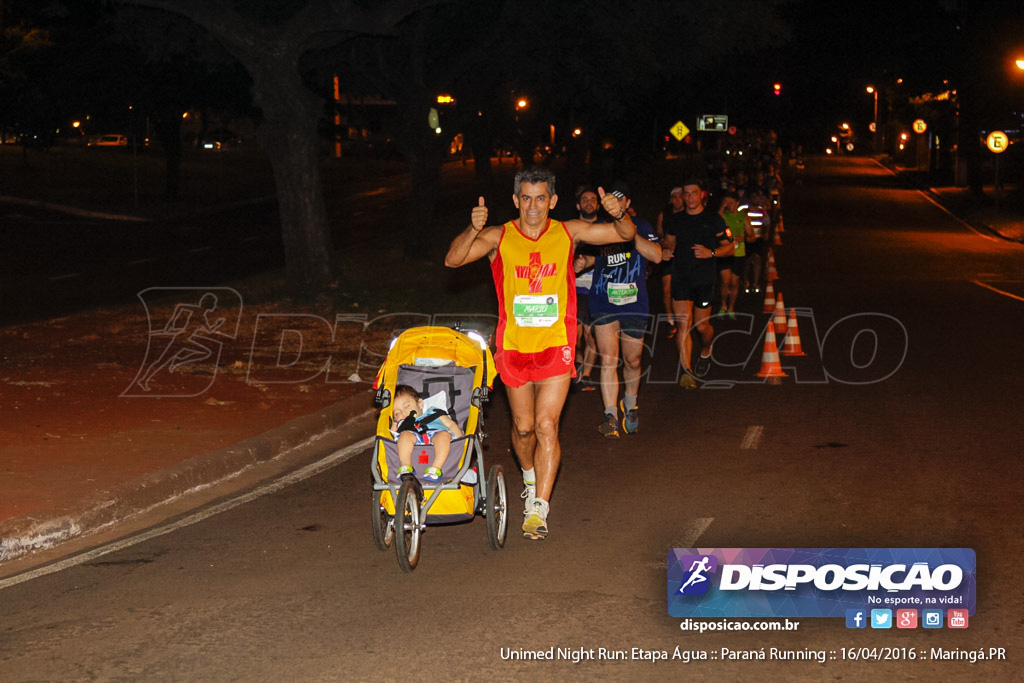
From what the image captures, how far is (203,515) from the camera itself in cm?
822

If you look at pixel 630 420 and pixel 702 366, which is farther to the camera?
pixel 702 366

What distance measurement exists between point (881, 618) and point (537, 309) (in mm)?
2671

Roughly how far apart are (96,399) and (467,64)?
15.3 metres

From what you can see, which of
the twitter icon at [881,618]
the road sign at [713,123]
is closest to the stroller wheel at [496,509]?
the twitter icon at [881,618]

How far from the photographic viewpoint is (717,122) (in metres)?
56.2

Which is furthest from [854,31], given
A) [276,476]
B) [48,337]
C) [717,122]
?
[276,476]

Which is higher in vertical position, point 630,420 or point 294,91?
point 294,91

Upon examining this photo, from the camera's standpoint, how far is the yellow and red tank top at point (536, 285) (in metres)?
7.35

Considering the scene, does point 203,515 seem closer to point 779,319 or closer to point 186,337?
point 186,337

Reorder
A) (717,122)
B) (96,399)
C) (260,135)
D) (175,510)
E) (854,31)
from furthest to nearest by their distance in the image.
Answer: (854,31), (717,122), (260,135), (96,399), (175,510)

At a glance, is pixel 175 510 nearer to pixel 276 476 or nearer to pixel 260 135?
pixel 276 476

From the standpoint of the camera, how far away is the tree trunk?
19.6m

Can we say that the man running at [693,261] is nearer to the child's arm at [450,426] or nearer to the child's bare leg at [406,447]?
the child's arm at [450,426]

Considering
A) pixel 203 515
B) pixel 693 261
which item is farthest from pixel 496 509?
pixel 693 261
